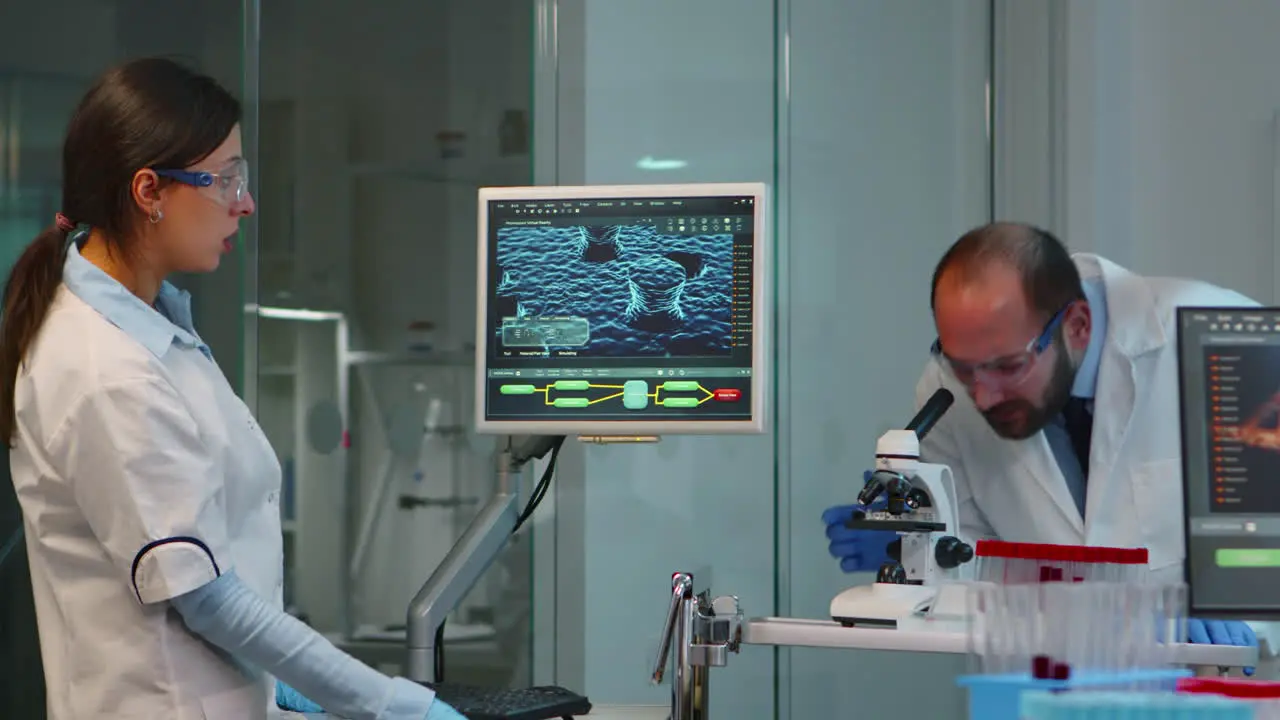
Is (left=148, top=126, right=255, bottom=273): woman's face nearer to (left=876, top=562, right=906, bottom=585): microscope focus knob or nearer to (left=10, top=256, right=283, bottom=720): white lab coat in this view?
(left=10, top=256, right=283, bottom=720): white lab coat

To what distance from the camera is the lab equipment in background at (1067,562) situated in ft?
5.89

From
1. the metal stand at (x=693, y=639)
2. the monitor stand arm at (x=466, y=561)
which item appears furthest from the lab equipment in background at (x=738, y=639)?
the monitor stand arm at (x=466, y=561)

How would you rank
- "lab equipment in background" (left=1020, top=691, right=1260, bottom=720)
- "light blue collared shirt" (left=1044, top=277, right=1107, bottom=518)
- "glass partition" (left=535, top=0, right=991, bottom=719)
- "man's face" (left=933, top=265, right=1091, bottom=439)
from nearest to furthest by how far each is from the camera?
"lab equipment in background" (left=1020, top=691, right=1260, bottom=720)
"man's face" (left=933, top=265, right=1091, bottom=439)
"light blue collared shirt" (left=1044, top=277, right=1107, bottom=518)
"glass partition" (left=535, top=0, right=991, bottom=719)

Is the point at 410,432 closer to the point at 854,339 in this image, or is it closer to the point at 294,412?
the point at 294,412

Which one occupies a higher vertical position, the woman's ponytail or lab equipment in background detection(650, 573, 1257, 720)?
the woman's ponytail

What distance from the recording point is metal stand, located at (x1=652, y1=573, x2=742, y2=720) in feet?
6.17

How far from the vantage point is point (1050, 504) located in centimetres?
245

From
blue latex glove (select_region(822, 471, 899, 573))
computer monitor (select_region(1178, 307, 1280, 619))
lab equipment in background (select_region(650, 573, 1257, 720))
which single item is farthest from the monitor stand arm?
computer monitor (select_region(1178, 307, 1280, 619))

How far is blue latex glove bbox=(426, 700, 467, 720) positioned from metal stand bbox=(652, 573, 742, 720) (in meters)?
0.29

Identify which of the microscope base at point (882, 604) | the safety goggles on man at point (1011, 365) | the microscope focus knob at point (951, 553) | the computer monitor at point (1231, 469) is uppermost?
the safety goggles on man at point (1011, 365)

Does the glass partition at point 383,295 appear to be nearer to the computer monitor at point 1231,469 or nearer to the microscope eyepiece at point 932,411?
the microscope eyepiece at point 932,411

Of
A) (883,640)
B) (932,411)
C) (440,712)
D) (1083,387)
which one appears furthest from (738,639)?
(1083,387)

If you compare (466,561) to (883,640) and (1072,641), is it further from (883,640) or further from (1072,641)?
(1072,641)

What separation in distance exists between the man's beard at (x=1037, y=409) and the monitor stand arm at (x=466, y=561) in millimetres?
759
